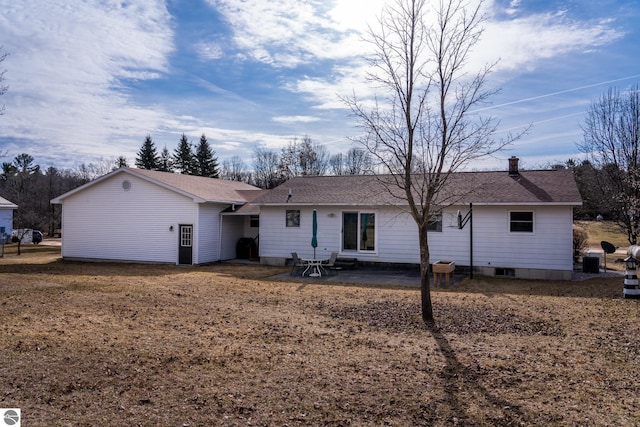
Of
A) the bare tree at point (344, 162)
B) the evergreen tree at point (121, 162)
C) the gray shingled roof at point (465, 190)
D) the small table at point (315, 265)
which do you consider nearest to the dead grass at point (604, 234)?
the gray shingled roof at point (465, 190)

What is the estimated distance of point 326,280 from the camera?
577 inches

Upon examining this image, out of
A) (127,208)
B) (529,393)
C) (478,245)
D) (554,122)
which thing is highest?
(554,122)

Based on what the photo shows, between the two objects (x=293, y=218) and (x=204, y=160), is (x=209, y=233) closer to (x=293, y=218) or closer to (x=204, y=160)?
(x=293, y=218)

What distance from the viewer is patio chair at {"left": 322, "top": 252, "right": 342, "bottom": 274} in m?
16.5

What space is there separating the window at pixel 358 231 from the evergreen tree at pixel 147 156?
40902mm

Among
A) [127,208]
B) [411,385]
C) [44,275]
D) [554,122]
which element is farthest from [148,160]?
[411,385]

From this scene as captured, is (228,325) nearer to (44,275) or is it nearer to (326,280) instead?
(326,280)

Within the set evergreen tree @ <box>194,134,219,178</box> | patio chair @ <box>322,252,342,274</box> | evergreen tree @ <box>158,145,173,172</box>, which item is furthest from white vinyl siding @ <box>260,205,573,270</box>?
evergreen tree @ <box>158,145,173,172</box>

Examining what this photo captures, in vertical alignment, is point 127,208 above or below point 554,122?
below

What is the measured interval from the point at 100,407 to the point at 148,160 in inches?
2057

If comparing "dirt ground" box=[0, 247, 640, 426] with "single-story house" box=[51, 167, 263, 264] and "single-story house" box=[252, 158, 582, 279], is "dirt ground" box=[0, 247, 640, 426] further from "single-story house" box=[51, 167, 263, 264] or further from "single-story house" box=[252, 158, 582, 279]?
"single-story house" box=[51, 167, 263, 264]

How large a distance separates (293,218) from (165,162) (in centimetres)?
4194

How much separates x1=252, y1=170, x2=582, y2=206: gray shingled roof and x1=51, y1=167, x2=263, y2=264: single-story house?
277 centimetres

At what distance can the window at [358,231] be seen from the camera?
17.5 metres
